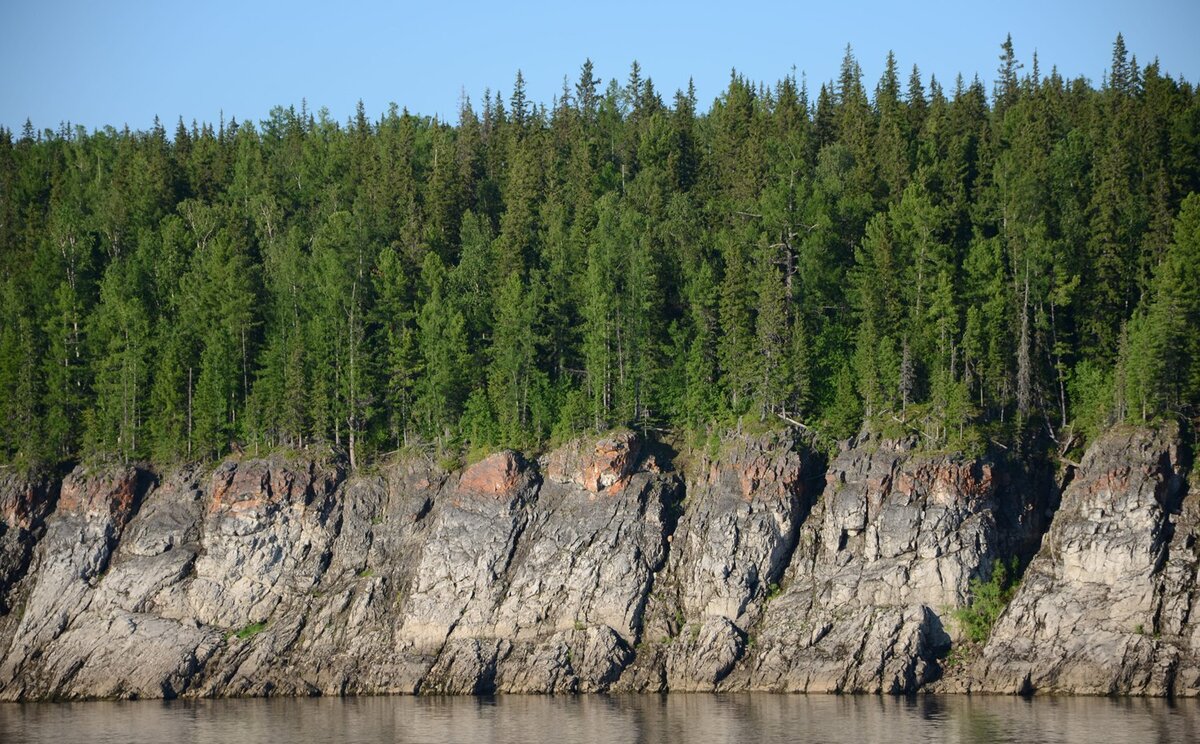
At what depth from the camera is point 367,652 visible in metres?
83.1

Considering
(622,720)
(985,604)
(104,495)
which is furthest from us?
(104,495)

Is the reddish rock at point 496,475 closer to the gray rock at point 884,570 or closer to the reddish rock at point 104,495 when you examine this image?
the gray rock at point 884,570

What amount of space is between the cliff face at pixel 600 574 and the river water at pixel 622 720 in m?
Answer: 2.37

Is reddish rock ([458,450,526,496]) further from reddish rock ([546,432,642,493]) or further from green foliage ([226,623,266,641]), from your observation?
green foliage ([226,623,266,641])

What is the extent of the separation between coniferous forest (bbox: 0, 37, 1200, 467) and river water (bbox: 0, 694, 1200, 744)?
58.2 feet

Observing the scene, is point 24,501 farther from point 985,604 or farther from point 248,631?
point 985,604

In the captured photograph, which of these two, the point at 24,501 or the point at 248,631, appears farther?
the point at 24,501

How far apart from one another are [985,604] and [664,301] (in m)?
30.5

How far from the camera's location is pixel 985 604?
77.6 metres

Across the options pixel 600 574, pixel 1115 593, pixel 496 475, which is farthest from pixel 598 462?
pixel 1115 593

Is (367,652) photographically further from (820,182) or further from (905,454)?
(820,182)

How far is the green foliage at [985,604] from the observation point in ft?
253

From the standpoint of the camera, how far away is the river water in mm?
63906

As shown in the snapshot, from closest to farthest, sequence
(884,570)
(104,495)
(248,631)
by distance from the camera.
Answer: (884,570)
(248,631)
(104,495)
